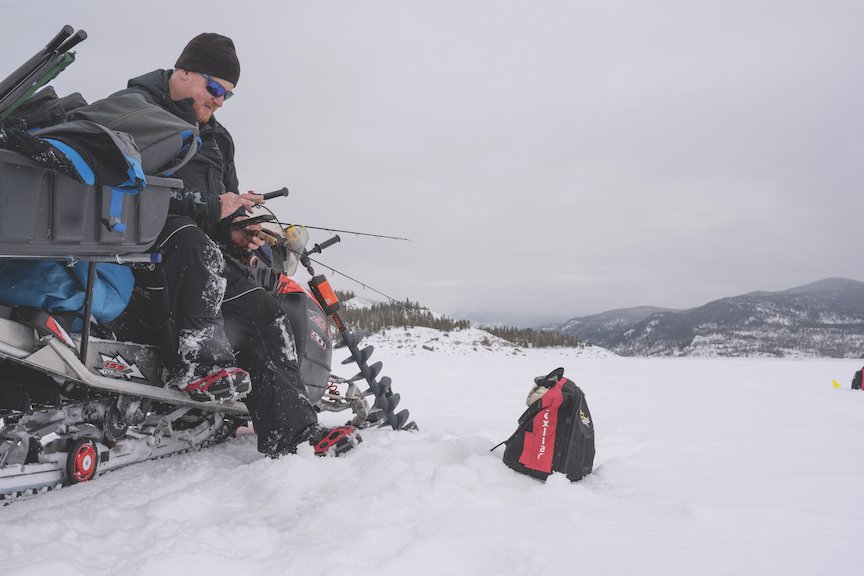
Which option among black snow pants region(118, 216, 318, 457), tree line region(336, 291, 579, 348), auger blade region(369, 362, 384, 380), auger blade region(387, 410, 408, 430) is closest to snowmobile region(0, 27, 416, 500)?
black snow pants region(118, 216, 318, 457)

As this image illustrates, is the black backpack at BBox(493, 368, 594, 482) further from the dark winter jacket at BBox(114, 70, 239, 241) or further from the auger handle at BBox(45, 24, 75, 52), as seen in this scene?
the auger handle at BBox(45, 24, 75, 52)

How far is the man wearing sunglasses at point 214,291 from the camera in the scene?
2.40 metres

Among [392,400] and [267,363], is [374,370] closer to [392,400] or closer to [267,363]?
[392,400]

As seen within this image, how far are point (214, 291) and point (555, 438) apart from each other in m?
Result: 1.82

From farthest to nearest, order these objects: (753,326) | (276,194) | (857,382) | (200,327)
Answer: (753,326) < (857,382) < (276,194) < (200,327)

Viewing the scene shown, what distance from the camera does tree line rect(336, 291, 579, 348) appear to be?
70.0 feet

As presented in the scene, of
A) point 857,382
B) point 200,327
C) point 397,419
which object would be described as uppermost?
point 200,327

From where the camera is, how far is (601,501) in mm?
2133

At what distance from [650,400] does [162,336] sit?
5.79 meters

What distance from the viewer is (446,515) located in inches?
76.9

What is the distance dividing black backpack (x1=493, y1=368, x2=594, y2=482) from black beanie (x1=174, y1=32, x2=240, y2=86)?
100 inches

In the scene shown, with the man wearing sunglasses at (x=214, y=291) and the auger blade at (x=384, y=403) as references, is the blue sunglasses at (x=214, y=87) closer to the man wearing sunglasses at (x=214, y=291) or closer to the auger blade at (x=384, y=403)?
the man wearing sunglasses at (x=214, y=291)

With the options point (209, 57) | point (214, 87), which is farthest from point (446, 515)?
point (209, 57)

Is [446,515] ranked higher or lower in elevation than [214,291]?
lower
